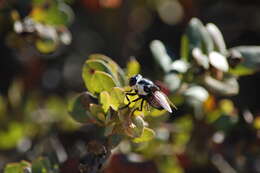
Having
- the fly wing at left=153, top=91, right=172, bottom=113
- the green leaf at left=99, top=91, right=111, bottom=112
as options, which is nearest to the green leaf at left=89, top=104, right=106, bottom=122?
the green leaf at left=99, top=91, right=111, bottom=112

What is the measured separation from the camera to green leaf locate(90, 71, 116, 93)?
124cm

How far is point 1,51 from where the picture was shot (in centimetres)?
243

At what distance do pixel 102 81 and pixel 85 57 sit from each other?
1216 mm

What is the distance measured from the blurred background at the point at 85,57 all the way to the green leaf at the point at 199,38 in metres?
0.12

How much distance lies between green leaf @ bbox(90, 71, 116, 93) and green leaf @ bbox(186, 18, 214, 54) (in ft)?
1.14

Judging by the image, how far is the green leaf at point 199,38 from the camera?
1.49 m

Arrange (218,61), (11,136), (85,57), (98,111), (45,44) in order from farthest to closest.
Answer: (85,57) → (11,136) → (45,44) → (218,61) → (98,111)

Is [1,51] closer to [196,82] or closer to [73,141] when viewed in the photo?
[73,141]

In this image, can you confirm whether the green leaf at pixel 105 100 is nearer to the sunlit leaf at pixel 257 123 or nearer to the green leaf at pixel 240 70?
the green leaf at pixel 240 70

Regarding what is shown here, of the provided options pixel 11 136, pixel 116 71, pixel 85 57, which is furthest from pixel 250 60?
pixel 85 57

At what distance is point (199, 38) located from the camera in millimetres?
1494

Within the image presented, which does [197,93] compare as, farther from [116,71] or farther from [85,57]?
[85,57]

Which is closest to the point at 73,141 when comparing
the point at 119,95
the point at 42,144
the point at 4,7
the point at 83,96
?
the point at 42,144

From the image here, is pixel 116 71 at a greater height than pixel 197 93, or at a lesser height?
greater
